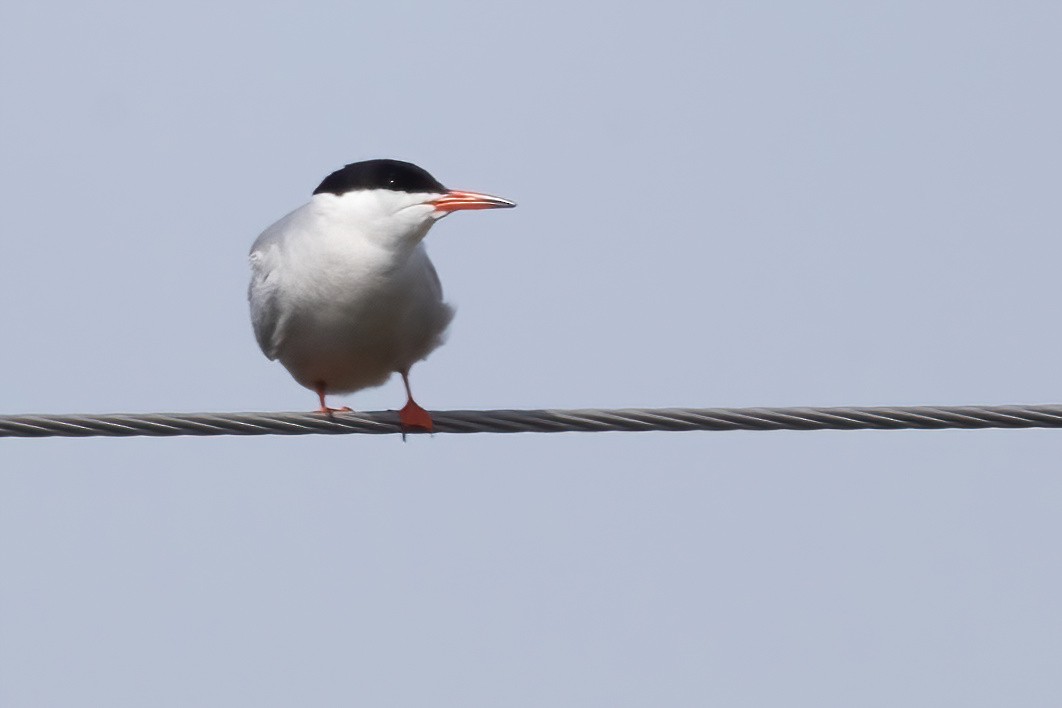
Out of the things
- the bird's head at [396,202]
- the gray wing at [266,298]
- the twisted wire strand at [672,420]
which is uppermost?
the bird's head at [396,202]

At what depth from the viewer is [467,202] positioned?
6.92 meters

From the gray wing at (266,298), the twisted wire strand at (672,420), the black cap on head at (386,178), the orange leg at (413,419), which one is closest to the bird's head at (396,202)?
the black cap on head at (386,178)

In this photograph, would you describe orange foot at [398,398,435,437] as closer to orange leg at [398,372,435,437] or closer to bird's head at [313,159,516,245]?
orange leg at [398,372,435,437]

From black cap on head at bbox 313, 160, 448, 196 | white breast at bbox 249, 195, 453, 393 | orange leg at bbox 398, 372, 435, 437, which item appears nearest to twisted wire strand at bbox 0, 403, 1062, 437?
orange leg at bbox 398, 372, 435, 437

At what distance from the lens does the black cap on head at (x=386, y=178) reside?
707 centimetres

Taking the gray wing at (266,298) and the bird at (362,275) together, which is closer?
the bird at (362,275)

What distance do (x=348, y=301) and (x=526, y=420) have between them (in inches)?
55.9

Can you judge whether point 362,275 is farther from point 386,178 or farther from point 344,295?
point 386,178

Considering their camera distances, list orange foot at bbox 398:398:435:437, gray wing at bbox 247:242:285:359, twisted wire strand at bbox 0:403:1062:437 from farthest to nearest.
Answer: gray wing at bbox 247:242:285:359 < orange foot at bbox 398:398:435:437 < twisted wire strand at bbox 0:403:1062:437

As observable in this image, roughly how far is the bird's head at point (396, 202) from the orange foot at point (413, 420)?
0.67m

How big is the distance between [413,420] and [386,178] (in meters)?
0.99

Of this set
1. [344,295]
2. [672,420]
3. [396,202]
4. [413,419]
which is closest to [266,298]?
[344,295]

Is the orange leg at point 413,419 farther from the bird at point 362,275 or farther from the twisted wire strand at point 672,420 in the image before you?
the twisted wire strand at point 672,420

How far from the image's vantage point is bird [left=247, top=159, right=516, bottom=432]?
7055 mm
